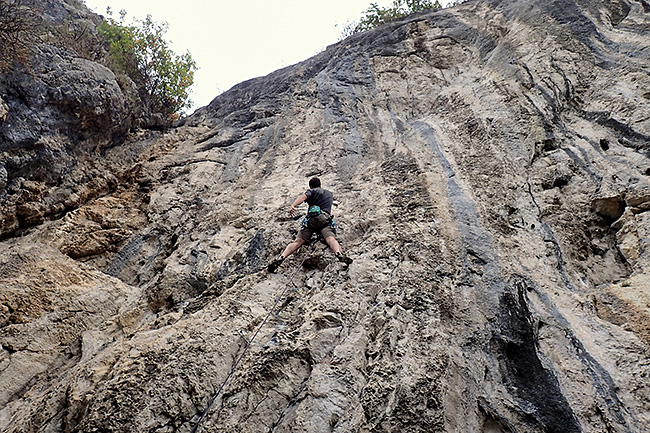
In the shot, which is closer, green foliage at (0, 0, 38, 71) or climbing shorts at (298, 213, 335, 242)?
climbing shorts at (298, 213, 335, 242)

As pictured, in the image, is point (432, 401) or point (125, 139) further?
point (125, 139)

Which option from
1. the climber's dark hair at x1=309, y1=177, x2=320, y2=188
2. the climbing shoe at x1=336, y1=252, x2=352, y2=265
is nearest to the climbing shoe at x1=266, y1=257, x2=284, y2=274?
the climbing shoe at x1=336, y1=252, x2=352, y2=265

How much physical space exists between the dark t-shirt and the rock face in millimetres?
345

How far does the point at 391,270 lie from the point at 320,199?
72.7 inches

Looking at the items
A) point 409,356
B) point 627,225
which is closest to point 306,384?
point 409,356

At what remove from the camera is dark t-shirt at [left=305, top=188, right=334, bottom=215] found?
6.16m

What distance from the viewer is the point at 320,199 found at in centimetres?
621

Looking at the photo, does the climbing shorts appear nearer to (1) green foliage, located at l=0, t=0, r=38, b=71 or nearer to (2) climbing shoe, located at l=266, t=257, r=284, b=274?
(2) climbing shoe, located at l=266, t=257, r=284, b=274

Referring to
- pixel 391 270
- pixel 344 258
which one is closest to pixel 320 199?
pixel 344 258

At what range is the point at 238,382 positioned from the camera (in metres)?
4.12

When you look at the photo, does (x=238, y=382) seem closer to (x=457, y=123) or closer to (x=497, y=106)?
(x=457, y=123)

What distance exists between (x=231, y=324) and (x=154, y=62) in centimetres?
1222

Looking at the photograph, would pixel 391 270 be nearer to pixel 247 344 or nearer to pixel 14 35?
pixel 247 344

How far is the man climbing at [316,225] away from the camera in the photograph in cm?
545
